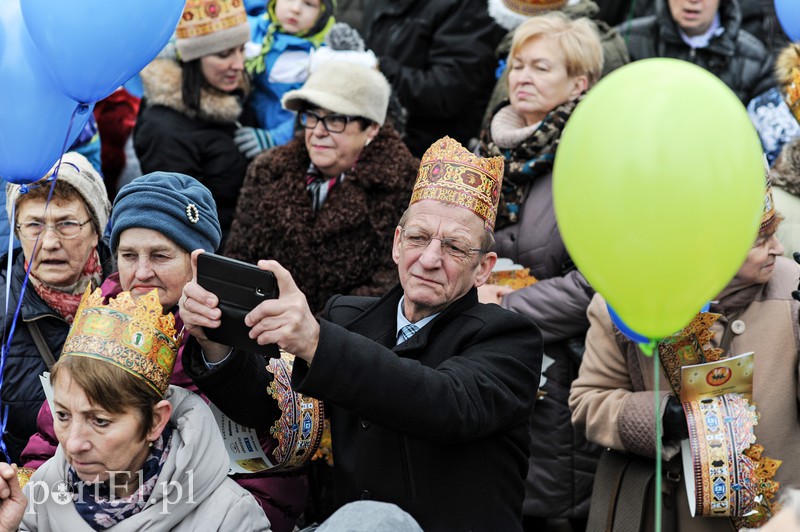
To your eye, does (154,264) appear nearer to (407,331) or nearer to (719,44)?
(407,331)

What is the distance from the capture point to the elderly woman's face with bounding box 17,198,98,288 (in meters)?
4.37

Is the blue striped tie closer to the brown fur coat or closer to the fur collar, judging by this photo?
the brown fur coat

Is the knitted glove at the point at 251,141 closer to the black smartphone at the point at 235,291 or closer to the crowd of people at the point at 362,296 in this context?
the crowd of people at the point at 362,296

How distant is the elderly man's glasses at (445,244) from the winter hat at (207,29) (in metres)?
2.56

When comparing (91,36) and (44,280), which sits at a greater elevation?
(91,36)

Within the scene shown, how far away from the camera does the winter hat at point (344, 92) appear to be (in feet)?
16.9

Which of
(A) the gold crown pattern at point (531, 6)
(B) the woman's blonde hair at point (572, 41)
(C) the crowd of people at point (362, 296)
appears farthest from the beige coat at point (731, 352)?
(A) the gold crown pattern at point (531, 6)

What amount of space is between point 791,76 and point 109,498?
3.11 metres

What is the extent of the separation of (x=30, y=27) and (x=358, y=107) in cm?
181

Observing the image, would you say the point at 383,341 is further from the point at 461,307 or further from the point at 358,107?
the point at 358,107

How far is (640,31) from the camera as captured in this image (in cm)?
634

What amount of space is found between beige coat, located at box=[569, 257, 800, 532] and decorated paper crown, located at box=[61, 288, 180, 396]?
166cm

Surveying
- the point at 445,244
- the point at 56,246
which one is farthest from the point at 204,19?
the point at 445,244

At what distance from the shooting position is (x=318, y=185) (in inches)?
206
